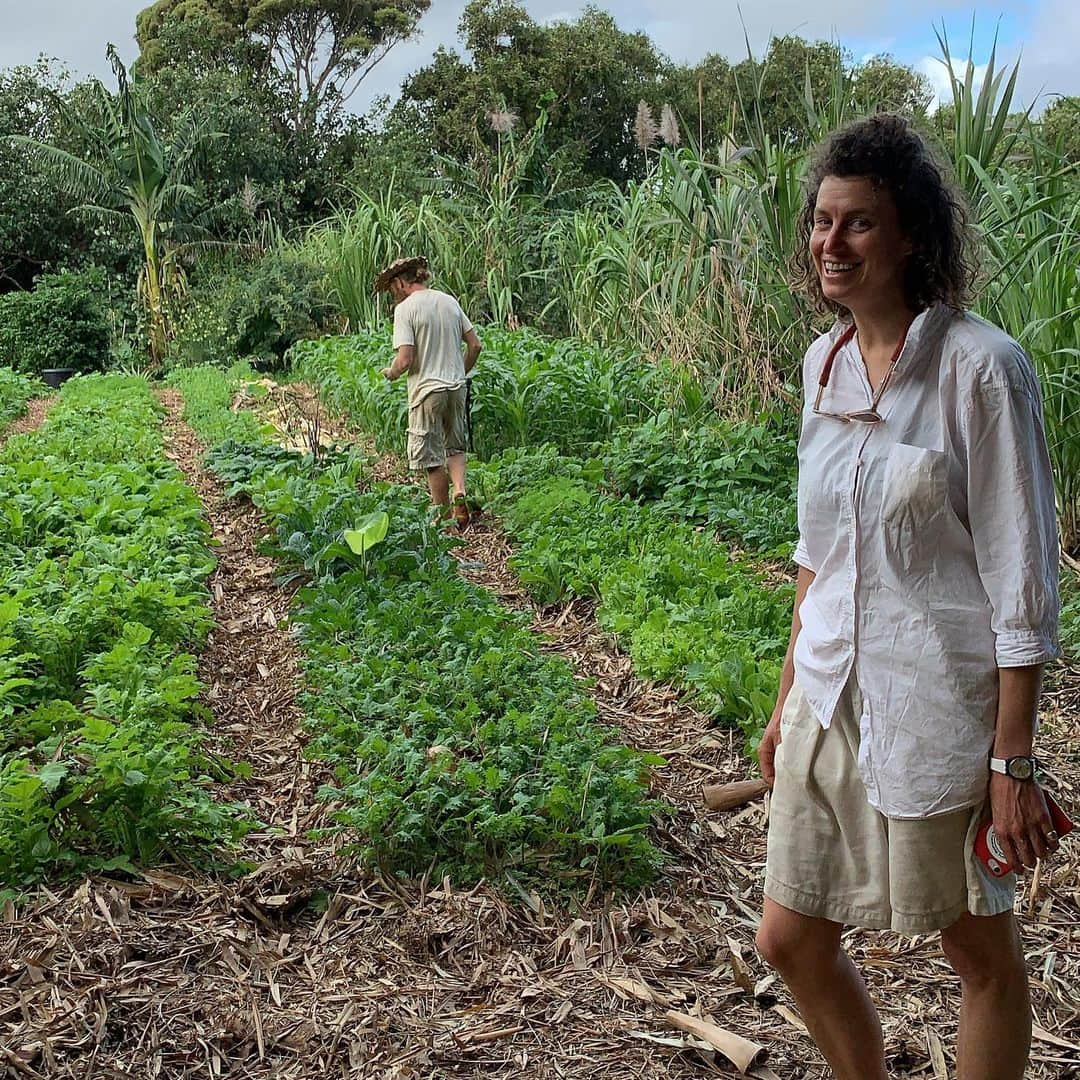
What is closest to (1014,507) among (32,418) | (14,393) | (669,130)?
(669,130)

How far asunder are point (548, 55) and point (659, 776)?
81.8ft

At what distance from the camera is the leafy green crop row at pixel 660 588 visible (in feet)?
14.8

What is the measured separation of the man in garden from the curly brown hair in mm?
5970

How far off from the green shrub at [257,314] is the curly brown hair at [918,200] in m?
15.5

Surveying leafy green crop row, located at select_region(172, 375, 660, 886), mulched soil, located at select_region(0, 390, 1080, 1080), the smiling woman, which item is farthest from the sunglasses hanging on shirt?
leafy green crop row, located at select_region(172, 375, 660, 886)

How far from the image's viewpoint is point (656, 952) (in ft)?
10.4

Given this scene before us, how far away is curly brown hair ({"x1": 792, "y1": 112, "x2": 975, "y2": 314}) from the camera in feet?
6.35

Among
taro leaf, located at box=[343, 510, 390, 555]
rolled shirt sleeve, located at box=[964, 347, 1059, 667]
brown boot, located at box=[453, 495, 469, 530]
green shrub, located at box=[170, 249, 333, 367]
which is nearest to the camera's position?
rolled shirt sleeve, located at box=[964, 347, 1059, 667]

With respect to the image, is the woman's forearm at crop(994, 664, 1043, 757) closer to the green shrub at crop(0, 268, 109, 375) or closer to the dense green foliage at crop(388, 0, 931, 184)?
the green shrub at crop(0, 268, 109, 375)

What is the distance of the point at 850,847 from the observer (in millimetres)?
2021

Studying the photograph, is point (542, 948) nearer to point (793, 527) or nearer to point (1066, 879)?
point (1066, 879)

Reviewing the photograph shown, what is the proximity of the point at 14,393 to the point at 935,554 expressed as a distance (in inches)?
602

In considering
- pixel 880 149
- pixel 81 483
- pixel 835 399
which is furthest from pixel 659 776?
pixel 81 483

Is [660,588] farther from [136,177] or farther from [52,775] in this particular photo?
[136,177]
